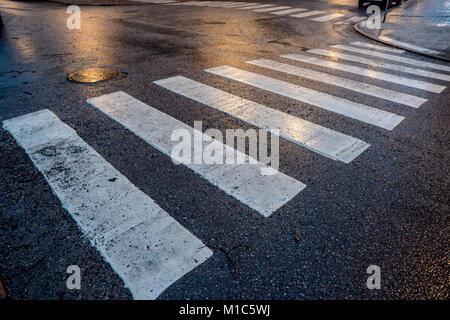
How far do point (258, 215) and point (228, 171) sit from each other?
0.80m

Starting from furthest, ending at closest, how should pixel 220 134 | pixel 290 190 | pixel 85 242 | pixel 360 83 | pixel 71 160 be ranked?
pixel 360 83
pixel 220 134
pixel 71 160
pixel 290 190
pixel 85 242

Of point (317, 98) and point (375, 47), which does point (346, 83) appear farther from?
point (375, 47)

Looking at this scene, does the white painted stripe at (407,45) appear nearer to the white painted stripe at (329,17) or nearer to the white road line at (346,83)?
the white painted stripe at (329,17)

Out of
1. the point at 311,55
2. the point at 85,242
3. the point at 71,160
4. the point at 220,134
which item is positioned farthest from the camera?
the point at 311,55

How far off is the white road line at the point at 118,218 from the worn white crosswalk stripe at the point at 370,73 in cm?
633

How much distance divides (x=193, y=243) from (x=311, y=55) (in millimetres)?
7705

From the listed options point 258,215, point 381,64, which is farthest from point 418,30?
point 258,215

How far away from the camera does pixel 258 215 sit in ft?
9.44

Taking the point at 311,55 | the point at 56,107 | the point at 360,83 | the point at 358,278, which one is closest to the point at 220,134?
the point at 358,278
